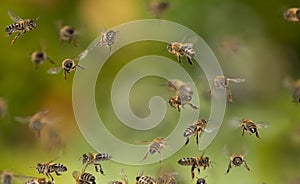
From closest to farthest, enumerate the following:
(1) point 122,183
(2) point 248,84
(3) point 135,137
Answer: (1) point 122,183 < (3) point 135,137 < (2) point 248,84

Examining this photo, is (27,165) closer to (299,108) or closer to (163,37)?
(163,37)

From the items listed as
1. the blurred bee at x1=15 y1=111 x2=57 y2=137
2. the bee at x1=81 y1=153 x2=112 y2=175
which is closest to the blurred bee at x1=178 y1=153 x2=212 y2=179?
the bee at x1=81 y1=153 x2=112 y2=175

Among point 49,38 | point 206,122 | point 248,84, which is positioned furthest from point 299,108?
point 49,38

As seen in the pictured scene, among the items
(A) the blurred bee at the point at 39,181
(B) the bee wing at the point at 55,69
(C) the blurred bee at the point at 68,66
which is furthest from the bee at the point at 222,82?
(A) the blurred bee at the point at 39,181

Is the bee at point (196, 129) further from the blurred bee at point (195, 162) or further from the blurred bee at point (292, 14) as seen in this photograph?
the blurred bee at point (292, 14)

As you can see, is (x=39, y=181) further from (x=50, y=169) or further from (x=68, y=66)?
(x=68, y=66)

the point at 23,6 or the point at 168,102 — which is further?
the point at 23,6

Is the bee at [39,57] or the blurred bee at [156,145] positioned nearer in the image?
the blurred bee at [156,145]
